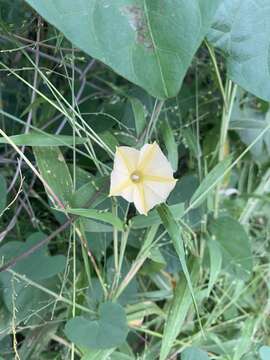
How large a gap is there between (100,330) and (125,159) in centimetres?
21

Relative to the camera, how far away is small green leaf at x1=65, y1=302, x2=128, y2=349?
67 cm

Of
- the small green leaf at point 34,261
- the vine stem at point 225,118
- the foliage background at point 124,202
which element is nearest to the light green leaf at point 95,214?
the foliage background at point 124,202

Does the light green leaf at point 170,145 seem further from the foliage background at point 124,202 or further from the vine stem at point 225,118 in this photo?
the vine stem at point 225,118

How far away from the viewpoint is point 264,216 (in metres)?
0.99

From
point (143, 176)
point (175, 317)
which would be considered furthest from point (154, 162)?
point (175, 317)

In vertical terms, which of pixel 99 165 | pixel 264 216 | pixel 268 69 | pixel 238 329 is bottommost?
pixel 238 329

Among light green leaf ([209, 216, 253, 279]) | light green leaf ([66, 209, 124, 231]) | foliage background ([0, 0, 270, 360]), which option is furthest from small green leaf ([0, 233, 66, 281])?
light green leaf ([209, 216, 253, 279])

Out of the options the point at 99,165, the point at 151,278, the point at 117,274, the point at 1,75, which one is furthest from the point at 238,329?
the point at 1,75

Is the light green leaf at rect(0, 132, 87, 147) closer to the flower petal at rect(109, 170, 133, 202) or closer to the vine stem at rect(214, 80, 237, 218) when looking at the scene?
the flower petal at rect(109, 170, 133, 202)

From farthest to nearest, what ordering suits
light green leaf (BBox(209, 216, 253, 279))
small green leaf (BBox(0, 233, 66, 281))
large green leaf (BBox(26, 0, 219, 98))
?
light green leaf (BBox(209, 216, 253, 279))
small green leaf (BBox(0, 233, 66, 281))
large green leaf (BBox(26, 0, 219, 98))

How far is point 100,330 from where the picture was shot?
2.22 ft

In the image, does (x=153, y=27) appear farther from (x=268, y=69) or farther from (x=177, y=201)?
(x=177, y=201)

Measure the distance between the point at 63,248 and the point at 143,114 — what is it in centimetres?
24

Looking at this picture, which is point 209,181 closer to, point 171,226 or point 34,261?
point 171,226
